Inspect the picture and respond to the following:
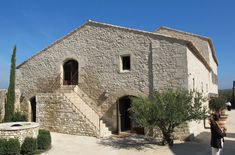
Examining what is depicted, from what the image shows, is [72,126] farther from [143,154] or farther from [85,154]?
[143,154]

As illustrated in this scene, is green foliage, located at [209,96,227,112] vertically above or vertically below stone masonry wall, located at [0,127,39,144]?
above

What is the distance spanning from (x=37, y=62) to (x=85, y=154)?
1083cm

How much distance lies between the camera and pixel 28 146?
10500 millimetres

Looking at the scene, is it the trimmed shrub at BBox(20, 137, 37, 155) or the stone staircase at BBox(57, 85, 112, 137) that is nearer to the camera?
the trimmed shrub at BBox(20, 137, 37, 155)

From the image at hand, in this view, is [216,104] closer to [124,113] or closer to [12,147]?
[124,113]

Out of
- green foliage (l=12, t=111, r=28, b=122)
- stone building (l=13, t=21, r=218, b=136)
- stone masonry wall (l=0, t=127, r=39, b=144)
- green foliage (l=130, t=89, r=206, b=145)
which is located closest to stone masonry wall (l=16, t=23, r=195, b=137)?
stone building (l=13, t=21, r=218, b=136)

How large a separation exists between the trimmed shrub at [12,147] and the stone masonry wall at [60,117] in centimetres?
457

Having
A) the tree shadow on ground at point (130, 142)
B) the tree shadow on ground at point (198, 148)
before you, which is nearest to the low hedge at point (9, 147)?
the tree shadow on ground at point (130, 142)

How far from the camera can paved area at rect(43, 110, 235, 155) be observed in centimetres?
1071

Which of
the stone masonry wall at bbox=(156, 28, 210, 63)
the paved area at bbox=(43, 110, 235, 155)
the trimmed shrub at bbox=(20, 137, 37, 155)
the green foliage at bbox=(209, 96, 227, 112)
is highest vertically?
the stone masonry wall at bbox=(156, 28, 210, 63)

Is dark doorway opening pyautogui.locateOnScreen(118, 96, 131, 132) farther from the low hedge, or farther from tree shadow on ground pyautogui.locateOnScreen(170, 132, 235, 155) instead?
the low hedge

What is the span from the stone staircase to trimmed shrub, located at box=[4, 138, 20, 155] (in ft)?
15.6

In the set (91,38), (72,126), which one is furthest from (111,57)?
(72,126)

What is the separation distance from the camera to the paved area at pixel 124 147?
422 inches
